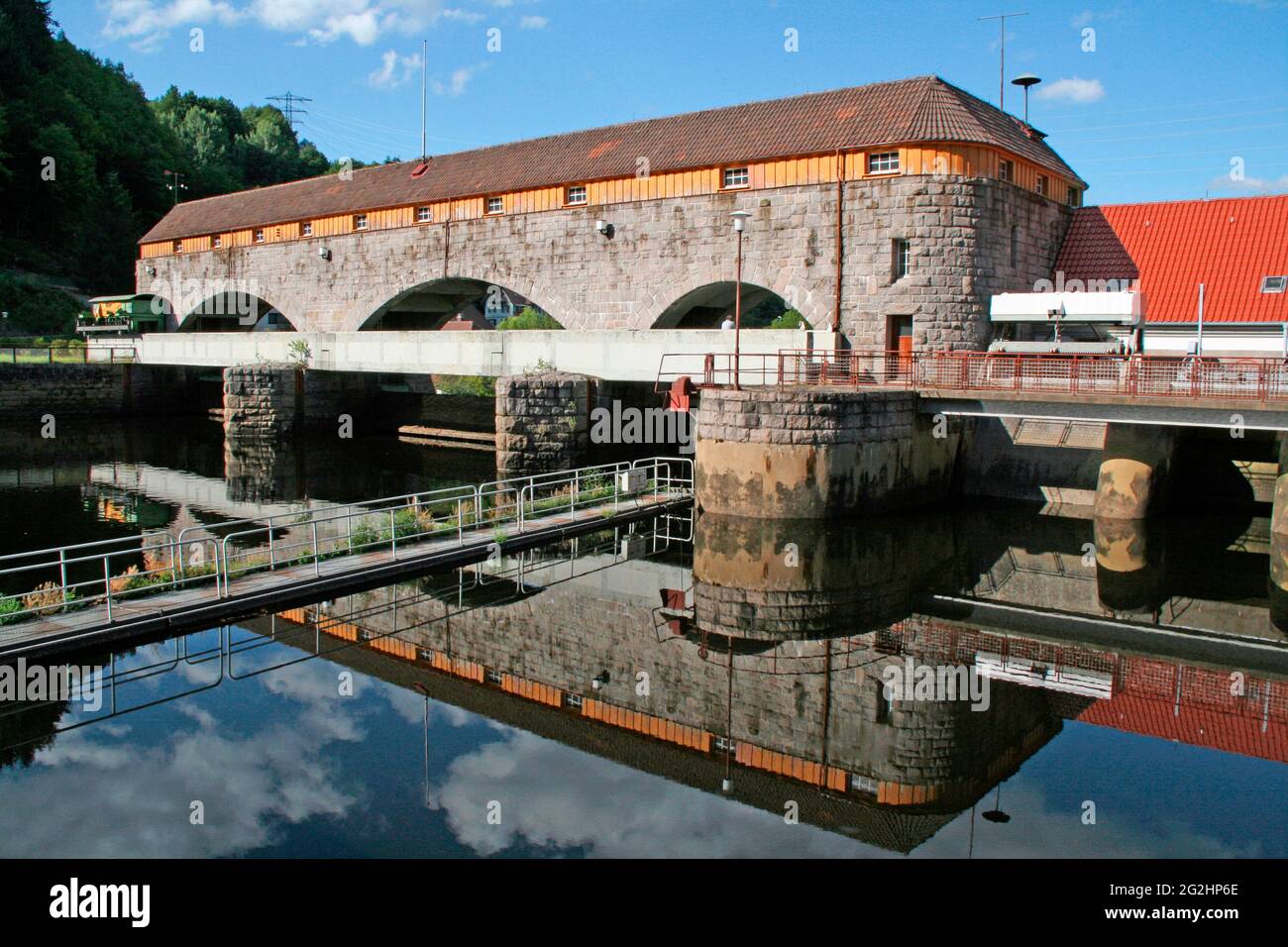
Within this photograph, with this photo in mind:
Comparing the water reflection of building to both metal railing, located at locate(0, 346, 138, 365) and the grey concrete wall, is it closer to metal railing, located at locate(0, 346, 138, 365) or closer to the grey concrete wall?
the grey concrete wall

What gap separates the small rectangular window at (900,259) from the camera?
2352 cm

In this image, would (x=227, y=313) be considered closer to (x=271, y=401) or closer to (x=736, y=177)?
(x=271, y=401)

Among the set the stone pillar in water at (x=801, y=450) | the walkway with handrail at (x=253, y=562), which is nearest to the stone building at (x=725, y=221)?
the stone pillar in water at (x=801, y=450)

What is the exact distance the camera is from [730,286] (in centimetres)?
2831

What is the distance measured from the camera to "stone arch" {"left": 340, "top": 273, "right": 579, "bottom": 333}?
30047 millimetres

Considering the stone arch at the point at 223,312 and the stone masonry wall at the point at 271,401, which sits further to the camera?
the stone arch at the point at 223,312

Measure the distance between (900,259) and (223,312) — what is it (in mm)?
31051

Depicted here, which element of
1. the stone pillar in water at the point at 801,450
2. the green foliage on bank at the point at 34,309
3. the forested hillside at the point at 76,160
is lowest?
the stone pillar in water at the point at 801,450

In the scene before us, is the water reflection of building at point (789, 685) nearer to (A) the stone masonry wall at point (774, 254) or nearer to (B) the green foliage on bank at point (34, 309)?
(A) the stone masonry wall at point (774, 254)

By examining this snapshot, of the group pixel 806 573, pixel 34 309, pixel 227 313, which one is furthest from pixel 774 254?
pixel 34 309

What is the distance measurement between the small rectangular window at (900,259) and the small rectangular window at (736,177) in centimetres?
447
